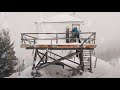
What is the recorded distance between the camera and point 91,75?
25.6m

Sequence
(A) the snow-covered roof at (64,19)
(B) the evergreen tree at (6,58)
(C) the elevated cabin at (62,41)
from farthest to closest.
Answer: (B) the evergreen tree at (6,58), (A) the snow-covered roof at (64,19), (C) the elevated cabin at (62,41)

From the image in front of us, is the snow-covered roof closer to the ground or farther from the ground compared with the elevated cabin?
farther from the ground

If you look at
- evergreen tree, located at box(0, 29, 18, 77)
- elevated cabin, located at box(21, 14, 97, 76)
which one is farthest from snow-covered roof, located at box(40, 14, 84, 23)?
evergreen tree, located at box(0, 29, 18, 77)

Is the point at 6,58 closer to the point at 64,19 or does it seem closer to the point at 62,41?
the point at 64,19

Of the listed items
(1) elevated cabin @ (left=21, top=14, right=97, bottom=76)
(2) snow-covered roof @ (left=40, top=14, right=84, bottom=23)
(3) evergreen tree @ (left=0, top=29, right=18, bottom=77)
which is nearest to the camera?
(1) elevated cabin @ (left=21, top=14, right=97, bottom=76)

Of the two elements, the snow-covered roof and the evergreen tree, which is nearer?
the snow-covered roof

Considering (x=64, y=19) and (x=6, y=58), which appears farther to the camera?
(x=6, y=58)

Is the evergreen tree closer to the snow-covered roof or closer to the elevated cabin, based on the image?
the elevated cabin

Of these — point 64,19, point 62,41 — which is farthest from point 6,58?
point 62,41

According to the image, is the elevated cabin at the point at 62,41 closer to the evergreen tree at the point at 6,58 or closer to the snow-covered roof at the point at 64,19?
the snow-covered roof at the point at 64,19

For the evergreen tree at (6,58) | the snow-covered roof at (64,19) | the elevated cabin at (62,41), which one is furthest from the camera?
the evergreen tree at (6,58)

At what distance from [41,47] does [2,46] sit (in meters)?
15.9

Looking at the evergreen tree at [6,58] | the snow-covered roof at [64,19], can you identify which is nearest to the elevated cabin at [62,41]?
the snow-covered roof at [64,19]
